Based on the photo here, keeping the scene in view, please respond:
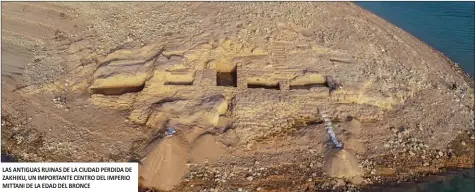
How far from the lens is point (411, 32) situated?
643 inches

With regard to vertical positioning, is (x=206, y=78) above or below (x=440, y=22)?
below

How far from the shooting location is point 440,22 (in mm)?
16812

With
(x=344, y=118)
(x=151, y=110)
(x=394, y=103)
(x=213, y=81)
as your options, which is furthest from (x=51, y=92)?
(x=394, y=103)

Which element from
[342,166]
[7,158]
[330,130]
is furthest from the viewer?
[330,130]

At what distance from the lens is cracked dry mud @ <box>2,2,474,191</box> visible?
9938mm

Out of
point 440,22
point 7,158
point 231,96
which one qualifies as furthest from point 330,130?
point 440,22

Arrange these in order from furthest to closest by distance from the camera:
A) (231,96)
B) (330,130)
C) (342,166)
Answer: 1. (231,96)
2. (330,130)
3. (342,166)

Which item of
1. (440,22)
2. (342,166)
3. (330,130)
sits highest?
(440,22)

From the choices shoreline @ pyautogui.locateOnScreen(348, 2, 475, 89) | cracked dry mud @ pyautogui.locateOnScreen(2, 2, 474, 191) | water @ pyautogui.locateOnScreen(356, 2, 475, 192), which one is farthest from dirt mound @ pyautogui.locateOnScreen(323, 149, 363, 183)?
water @ pyautogui.locateOnScreen(356, 2, 475, 192)

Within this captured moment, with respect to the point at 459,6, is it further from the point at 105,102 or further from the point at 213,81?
the point at 105,102

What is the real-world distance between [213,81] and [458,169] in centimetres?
579

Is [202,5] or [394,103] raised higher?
[202,5]

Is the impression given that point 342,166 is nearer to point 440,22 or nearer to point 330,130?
point 330,130

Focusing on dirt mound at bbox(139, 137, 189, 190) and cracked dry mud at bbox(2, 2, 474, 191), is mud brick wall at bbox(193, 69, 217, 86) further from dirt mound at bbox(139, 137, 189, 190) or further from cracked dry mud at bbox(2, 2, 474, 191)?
dirt mound at bbox(139, 137, 189, 190)
